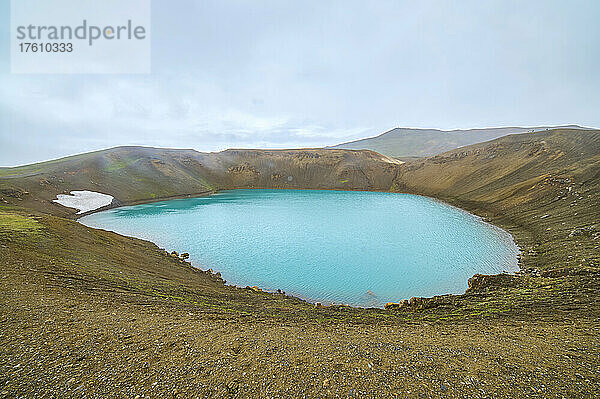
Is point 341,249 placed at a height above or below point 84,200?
below

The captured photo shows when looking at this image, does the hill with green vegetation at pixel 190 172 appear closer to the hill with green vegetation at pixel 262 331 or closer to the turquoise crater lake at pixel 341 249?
the turquoise crater lake at pixel 341 249

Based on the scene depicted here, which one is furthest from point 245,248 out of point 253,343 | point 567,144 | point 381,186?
point 381,186

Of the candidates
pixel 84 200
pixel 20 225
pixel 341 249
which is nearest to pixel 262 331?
pixel 341 249

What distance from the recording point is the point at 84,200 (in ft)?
164

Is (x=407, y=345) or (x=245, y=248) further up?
(x=407, y=345)

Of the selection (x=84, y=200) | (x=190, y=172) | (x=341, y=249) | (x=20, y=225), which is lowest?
(x=341, y=249)

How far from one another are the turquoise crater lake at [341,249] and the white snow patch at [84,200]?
17.6 feet

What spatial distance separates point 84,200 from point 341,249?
52920mm

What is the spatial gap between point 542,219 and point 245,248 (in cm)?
3205

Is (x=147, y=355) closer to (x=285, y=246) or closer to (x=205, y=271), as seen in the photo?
(x=205, y=271)

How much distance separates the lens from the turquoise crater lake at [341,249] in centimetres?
1800

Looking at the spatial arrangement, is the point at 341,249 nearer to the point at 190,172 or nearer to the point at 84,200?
the point at 84,200

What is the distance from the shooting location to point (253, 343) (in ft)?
25.6

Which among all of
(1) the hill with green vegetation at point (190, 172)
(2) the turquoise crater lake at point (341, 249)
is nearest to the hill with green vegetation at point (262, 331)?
(2) the turquoise crater lake at point (341, 249)
